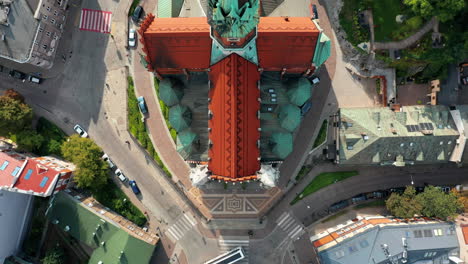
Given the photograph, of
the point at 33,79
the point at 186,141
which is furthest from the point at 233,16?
the point at 33,79

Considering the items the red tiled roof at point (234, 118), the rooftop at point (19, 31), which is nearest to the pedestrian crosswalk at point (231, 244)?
the red tiled roof at point (234, 118)

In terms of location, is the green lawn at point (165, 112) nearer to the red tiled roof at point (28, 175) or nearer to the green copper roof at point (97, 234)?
the green copper roof at point (97, 234)

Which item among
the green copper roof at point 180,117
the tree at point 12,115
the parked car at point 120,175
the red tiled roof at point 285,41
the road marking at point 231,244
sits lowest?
the road marking at point 231,244

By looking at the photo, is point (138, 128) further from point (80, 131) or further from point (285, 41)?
point (285, 41)

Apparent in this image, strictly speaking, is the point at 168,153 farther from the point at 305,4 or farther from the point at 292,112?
the point at 305,4

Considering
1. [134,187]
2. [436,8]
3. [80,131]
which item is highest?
[436,8]

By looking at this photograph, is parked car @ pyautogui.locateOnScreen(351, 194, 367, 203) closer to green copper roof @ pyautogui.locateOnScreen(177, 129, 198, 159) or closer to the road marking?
the road marking

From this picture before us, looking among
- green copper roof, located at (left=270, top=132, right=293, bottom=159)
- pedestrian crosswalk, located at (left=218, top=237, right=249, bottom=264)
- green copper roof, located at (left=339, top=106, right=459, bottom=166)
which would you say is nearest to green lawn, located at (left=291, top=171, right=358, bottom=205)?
green copper roof, located at (left=339, top=106, right=459, bottom=166)
